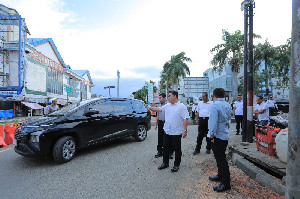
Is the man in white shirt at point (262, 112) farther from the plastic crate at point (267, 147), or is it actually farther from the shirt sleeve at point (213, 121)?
the shirt sleeve at point (213, 121)

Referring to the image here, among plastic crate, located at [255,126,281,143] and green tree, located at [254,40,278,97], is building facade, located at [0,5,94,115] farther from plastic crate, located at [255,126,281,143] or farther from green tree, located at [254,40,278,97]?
green tree, located at [254,40,278,97]

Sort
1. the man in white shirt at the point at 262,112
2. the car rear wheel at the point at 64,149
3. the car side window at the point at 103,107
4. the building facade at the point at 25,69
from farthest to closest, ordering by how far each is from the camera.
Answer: the building facade at the point at 25,69 < the man in white shirt at the point at 262,112 < the car side window at the point at 103,107 < the car rear wheel at the point at 64,149

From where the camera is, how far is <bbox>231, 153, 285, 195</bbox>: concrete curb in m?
3.02

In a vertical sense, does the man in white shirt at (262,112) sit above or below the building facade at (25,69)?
below

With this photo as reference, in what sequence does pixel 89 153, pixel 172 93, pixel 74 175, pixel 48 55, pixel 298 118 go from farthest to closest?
1. pixel 48 55
2. pixel 89 153
3. pixel 172 93
4. pixel 74 175
5. pixel 298 118

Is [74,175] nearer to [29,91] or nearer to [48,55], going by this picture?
[29,91]

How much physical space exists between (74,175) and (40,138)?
4.25 ft

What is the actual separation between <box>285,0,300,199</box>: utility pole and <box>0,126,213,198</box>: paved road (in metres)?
1.69

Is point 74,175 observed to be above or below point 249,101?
below

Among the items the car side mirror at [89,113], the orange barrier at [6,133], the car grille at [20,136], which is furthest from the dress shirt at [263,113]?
the orange barrier at [6,133]

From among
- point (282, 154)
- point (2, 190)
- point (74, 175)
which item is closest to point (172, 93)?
point (282, 154)

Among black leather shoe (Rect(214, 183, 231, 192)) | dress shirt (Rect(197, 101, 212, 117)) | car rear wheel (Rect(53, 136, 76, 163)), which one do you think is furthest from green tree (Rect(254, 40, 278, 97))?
car rear wheel (Rect(53, 136, 76, 163))

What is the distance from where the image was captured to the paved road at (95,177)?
330 cm

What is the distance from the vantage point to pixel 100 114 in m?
6.07
